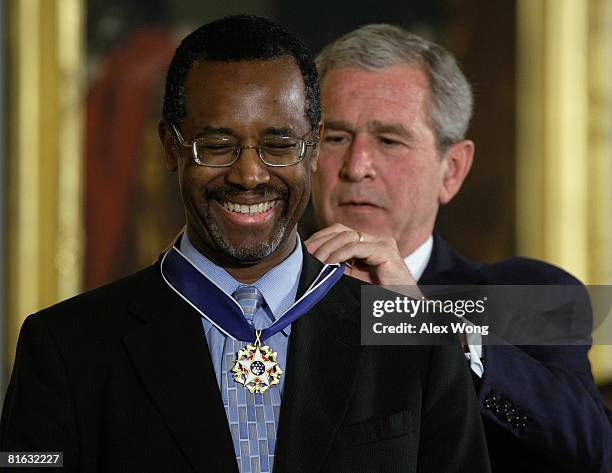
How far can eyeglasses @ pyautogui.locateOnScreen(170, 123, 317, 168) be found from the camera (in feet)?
4.67

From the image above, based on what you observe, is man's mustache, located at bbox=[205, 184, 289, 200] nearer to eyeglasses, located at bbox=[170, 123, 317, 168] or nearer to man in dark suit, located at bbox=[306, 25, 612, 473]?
eyeglasses, located at bbox=[170, 123, 317, 168]

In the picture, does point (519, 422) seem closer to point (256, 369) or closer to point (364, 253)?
point (364, 253)

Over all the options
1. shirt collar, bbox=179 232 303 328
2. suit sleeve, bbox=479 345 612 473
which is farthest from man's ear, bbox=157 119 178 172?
suit sleeve, bbox=479 345 612 473

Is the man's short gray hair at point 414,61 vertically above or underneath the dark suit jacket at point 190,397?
above

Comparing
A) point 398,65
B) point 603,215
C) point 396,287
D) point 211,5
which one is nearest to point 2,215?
point 211,5

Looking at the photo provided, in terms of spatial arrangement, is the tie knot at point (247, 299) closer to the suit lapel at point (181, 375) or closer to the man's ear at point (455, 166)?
the suit lapel at point (181, 375)

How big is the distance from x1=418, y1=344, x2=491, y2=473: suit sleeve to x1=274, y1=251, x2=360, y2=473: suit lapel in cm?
11

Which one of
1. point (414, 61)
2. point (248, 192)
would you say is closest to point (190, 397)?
point (248, 192)

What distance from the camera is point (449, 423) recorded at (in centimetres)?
147

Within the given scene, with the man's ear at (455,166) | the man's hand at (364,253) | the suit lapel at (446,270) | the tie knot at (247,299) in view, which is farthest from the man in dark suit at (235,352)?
the man's ear at (455,166)

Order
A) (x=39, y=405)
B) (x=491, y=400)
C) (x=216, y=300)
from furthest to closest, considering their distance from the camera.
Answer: (x=491, y=400)
(x=216, y=300)
(x=39, y=405)

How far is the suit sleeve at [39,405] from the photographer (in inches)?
54.0

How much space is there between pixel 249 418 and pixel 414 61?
1182 millimetres

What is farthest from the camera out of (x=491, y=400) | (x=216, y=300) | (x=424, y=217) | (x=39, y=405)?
(x=424, y=217)
